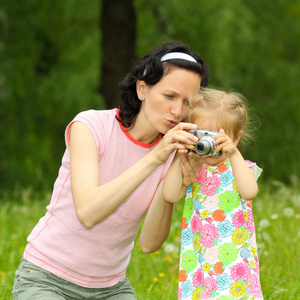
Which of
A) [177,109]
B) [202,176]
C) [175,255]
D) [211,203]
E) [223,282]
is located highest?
[177,109]

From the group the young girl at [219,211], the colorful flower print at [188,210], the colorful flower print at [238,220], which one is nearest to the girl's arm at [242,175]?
the young girl at [219,211]

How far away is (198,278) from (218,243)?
8.4 inches

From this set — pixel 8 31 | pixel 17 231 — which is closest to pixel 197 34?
pixel 8 31

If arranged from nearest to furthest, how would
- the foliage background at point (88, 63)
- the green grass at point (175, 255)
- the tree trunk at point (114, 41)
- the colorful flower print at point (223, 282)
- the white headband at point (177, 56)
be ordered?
the colorful flower print at point (223, 282) → the white headband at point (177, 56) → the green grass at point (175, 255) → the tree trunk at point (114, 41) → the foliage background at point (88, 63)

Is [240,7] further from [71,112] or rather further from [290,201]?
[290,201]

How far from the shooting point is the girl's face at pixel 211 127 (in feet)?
9.98

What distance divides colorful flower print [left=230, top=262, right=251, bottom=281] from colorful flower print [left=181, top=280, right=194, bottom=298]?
22cm

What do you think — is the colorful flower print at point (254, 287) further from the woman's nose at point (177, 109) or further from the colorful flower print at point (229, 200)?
the woman's nose at point (177, 109)

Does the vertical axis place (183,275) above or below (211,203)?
below

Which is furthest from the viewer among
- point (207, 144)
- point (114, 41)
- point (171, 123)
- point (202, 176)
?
point (114, 41)

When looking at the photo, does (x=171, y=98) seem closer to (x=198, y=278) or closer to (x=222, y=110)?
Result: (x=222, y=110)

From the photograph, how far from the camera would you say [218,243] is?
2.93 meters

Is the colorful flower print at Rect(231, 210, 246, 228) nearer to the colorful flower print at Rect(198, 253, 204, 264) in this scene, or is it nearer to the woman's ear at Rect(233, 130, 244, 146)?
the colorful flower print at Rect(198, 253, 204, 264)

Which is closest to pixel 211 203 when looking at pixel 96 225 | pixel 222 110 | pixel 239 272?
pixel 239 272
